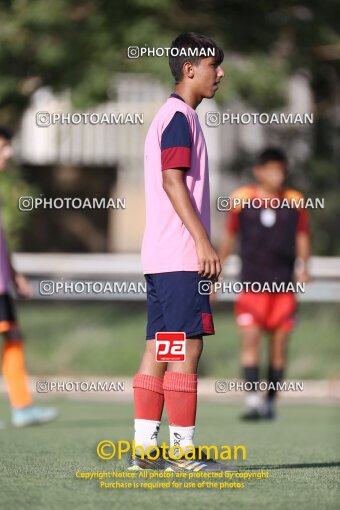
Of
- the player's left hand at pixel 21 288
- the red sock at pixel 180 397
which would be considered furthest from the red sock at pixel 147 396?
the player's left hand at pixel 21 288

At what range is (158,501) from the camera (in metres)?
5.12

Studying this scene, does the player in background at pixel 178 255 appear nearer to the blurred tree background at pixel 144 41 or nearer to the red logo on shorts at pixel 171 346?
the red logo on shorts at pixel 171 346

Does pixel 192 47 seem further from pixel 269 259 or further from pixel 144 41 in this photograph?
pixel 144 41

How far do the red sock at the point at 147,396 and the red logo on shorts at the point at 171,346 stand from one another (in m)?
0.17

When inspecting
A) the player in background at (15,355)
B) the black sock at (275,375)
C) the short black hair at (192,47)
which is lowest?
the black sock at (275,375)

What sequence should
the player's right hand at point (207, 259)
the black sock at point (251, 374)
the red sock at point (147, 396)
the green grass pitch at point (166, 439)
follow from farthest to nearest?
the black sock at point (251, 374) < the red sock at point (147, 396) < the player's right hand at point (207, 259) < the green grass pitch at point (166, 439)

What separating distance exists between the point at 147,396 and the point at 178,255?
0.64 metres

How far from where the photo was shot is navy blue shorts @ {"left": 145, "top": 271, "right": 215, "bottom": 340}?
5711 millimetres

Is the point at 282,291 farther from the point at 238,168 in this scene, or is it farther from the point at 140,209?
the point at 140,209

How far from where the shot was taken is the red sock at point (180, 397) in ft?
18.9

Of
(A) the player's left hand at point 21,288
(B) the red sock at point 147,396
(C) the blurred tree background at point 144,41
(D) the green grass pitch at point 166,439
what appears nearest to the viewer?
(D) the green grass pitch at point 166,439

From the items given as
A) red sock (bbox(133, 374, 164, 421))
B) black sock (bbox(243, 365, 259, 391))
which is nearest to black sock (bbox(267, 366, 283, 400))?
black sock (bbox(243, 365, 259, 391))

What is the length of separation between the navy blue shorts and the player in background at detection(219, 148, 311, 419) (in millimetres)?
4861

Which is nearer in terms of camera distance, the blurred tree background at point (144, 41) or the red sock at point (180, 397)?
the red sock at point (180, 397)
